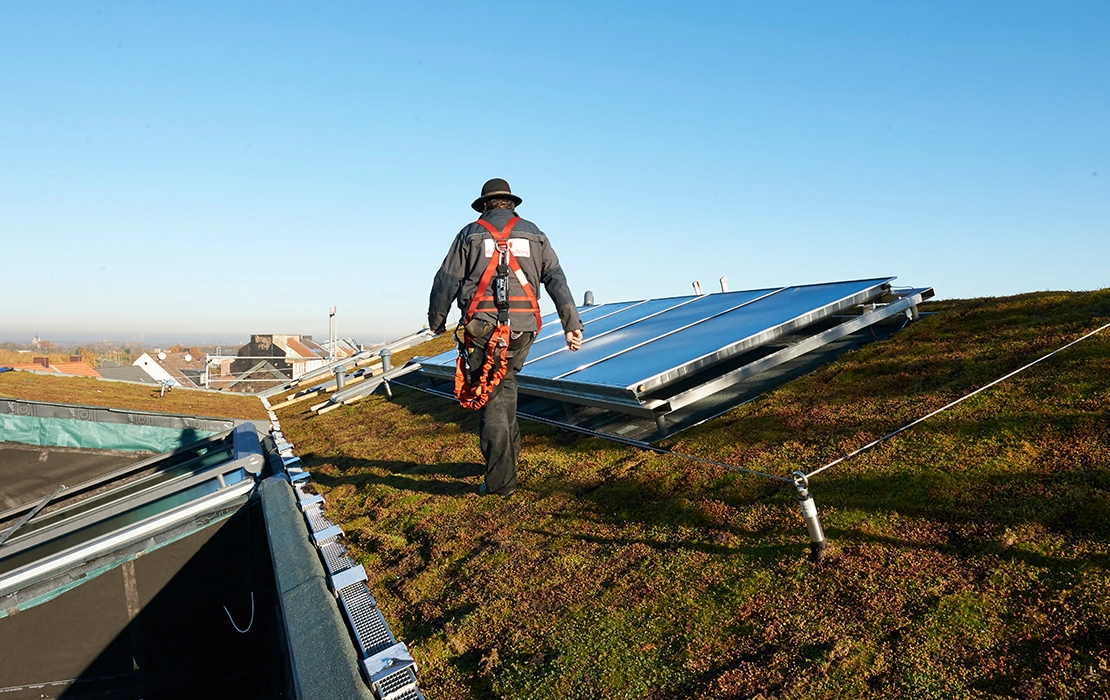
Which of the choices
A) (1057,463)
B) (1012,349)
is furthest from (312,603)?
(1012,349)

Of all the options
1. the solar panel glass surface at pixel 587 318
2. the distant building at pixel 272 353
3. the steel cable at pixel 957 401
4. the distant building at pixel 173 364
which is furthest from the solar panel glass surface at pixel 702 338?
the distant building at pixel 173 364

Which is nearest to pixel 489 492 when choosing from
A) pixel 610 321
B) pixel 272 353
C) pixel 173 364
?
→ pixel 610 321

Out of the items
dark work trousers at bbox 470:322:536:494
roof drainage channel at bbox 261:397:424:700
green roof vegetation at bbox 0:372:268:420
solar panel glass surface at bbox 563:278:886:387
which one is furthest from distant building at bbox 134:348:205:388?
roof drainage channel at bbox 261:397:424:700

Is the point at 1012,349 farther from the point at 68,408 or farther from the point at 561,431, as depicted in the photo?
the point at 68,408

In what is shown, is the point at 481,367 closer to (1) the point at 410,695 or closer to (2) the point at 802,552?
(2) the point at 802,552

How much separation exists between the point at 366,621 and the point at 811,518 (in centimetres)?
242

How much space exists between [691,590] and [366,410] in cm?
1126

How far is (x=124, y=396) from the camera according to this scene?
673 inches

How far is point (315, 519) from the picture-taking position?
508cm

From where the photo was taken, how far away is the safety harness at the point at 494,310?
5695 mm

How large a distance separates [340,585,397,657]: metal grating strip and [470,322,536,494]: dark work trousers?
6.89 ft

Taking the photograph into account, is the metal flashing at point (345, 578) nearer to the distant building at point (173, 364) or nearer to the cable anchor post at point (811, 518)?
the cable anchor post at point (811, 518)

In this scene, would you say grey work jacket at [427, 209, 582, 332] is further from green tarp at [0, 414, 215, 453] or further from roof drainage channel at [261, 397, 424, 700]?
green tarp at [0, 414, 215, 453]

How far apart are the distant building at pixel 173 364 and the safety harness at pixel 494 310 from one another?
303 feet
